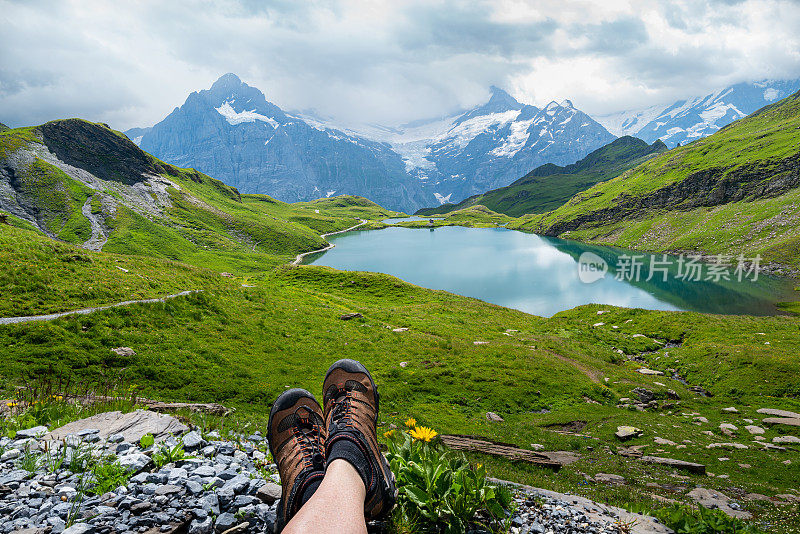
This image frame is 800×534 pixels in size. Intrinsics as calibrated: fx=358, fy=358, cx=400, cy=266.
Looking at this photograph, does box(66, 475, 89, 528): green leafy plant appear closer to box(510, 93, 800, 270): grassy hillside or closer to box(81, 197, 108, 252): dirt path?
box(81, 197, 108, 252): dirt path

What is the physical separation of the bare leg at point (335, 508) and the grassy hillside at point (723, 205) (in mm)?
143270

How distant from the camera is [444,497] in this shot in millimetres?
4492

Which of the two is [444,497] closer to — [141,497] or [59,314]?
[141,497]

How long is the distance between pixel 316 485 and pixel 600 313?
51.0 m

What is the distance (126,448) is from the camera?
6.12 meters

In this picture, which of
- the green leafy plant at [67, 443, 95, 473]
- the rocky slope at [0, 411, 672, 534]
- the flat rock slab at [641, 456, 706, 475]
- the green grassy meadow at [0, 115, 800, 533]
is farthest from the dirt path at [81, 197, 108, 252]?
the flat rock slab at [641, 456, 706, 475]

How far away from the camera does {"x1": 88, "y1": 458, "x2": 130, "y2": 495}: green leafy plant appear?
15.9ft

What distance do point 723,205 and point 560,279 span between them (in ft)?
373

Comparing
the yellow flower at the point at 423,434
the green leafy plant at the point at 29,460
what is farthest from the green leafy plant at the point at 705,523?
the green leafy plant at the point at 29,460

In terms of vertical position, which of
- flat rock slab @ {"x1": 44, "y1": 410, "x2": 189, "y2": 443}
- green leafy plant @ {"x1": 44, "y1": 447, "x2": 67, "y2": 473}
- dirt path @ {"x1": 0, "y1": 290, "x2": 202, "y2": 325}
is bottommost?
dirt path @ {"x1": 0, "y1": 290, "x2": 202, "y2": 325}

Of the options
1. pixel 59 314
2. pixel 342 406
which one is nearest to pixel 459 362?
pixel 342 406

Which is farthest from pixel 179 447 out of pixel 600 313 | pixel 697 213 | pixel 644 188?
pixel 644 188

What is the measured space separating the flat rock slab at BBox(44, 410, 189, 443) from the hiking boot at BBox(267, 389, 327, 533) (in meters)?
2.86

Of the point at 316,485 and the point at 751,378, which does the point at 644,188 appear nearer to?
the point at 751,378
